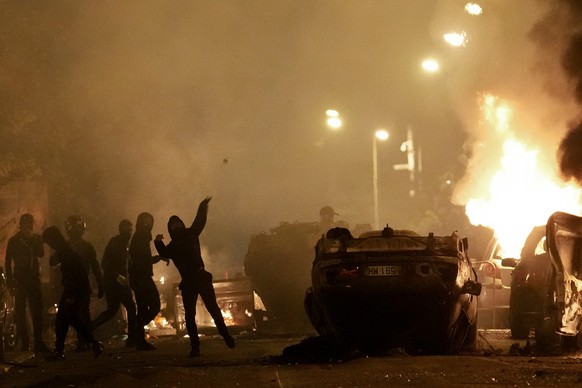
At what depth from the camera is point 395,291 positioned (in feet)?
36.1

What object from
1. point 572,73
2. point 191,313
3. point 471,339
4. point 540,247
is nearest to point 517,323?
point 540,247

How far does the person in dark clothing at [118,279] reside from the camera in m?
15.5

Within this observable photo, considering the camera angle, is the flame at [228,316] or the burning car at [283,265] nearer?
the flame at [228,316]

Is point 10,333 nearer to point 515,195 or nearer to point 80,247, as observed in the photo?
point 80,247

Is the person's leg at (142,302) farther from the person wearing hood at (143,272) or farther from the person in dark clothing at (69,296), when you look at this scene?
the person in dark clothing at (69,296)

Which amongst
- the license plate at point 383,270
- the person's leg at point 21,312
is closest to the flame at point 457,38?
the person's leg at point 21,312

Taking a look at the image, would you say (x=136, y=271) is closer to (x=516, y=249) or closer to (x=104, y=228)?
(x=516, y=249)

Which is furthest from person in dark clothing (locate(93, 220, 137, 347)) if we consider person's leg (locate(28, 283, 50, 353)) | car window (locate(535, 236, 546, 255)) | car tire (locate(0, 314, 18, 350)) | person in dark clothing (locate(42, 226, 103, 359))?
car window (locate(535, 236, 546, 255))

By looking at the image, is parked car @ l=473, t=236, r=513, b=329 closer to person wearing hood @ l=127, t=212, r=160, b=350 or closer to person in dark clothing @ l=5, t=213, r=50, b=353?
person wearing hood @ l=127, t=212, r=160, b=350

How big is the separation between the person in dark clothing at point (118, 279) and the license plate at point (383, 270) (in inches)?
215

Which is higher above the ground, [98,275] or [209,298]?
[98,275]

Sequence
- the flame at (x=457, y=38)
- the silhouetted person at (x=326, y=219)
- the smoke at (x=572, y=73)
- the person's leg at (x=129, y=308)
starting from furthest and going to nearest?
the flame at (x=457, y=38) → the silhouetted person at (x=326, y=219) → the smoke at (x=572, y=73) → the person's leg at (x=129, y=308)

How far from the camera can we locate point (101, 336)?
60.4 ft

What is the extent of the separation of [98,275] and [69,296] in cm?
109
